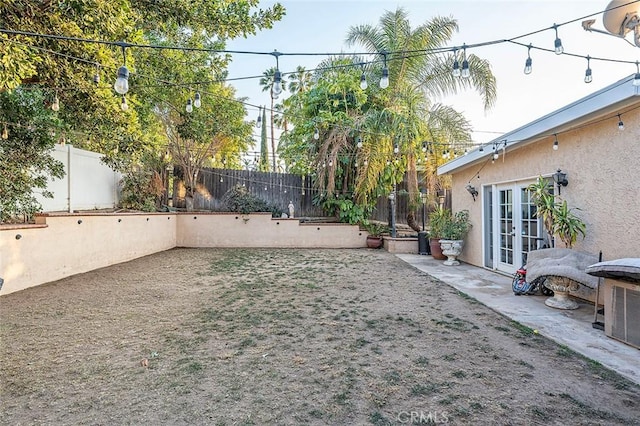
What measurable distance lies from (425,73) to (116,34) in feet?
27.9

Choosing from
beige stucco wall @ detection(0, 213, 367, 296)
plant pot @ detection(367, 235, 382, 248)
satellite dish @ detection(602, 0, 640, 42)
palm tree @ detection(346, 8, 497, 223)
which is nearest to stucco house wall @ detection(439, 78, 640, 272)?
satellite dish @ detection(602, 0, 640, 42)

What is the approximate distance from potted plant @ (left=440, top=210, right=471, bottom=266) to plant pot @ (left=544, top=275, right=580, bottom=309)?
10.6ft

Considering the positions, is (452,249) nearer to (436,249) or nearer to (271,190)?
(436,249)

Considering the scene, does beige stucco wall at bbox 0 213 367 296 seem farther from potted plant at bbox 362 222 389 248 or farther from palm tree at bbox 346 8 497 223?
palm tree at bbox 346 8 497 223

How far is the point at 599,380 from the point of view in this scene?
2.49 metres

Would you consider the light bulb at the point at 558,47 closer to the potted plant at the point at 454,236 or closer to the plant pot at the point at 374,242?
the potted plant at the point at 454,236

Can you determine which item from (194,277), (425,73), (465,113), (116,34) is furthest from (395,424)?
(425,73)

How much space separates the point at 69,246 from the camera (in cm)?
618

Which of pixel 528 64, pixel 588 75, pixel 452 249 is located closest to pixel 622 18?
pixel 588 75

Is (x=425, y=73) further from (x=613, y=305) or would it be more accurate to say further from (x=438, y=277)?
(x=613, y=305)

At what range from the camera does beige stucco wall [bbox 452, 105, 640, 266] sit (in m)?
3.98

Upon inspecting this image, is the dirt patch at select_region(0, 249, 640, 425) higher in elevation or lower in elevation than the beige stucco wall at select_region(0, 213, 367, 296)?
lower

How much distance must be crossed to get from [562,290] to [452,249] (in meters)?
3.39

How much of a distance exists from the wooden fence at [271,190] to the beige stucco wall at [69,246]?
2743mm
